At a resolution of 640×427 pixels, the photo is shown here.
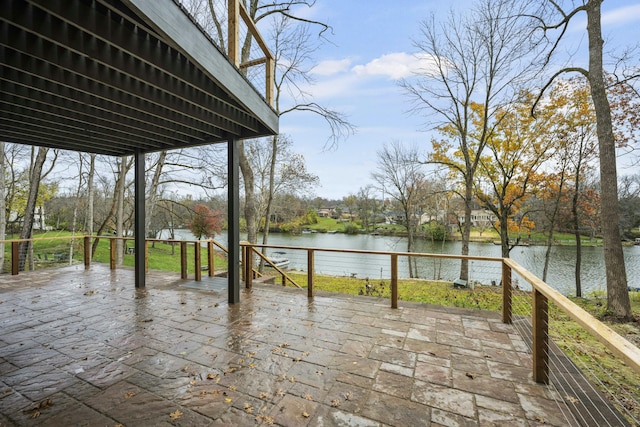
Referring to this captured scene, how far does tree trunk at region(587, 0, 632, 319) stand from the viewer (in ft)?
16.5

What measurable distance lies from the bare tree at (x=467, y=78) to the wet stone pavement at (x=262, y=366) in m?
6.46

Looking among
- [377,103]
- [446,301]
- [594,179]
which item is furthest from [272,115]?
[594,179]

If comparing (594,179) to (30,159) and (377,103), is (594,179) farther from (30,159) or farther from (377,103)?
(30,159)

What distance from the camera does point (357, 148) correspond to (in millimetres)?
13500

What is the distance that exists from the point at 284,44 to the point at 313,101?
2.02 metres

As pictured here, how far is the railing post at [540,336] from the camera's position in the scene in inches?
83.5

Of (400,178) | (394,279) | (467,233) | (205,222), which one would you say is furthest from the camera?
Answer: (205,222)

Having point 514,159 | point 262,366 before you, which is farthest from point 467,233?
point 262,366

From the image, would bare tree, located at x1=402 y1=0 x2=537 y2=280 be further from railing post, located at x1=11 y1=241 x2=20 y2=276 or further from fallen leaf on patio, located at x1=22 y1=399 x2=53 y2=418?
railing post, located at x1=11 y1=241 x2=20 y2=276

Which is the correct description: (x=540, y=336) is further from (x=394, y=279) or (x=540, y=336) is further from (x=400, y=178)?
(x=400, y=178)

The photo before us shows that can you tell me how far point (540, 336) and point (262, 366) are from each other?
221 centimetres

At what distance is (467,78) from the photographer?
8875 millimetres

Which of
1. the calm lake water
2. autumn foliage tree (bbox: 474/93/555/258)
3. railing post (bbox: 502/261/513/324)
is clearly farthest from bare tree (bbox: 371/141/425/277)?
railing post (bbox: 502/261/513/324)

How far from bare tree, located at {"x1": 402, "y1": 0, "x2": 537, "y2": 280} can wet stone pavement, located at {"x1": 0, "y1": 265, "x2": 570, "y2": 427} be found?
21.2 feet
